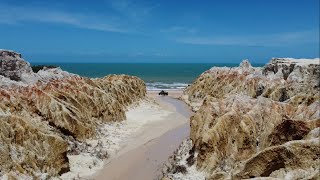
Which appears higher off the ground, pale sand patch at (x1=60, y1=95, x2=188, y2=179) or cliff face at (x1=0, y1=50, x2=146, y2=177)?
cliff face at (x1=0, y1=50, x2=146, y2=177)

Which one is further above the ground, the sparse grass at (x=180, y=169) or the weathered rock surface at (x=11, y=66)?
the weathered rock surface at (x=11, y=66)

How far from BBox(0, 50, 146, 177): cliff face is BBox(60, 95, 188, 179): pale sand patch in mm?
838

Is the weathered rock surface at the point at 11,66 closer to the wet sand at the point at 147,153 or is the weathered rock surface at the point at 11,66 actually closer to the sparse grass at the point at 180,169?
the wet sand at the point at 147,153

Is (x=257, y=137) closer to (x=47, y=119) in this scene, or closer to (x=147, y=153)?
(x=147, y=153)

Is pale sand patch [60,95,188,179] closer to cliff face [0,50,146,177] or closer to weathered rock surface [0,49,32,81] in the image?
cliff face [0,50,146,177]

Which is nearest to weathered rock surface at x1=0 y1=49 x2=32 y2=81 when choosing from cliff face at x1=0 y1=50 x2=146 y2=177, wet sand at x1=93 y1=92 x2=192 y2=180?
cliff face at x1=0 y1=50 x2=146 y2=177

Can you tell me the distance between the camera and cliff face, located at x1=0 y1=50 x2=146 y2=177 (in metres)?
21.1

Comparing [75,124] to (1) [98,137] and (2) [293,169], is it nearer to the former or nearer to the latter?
(1) [98,137]

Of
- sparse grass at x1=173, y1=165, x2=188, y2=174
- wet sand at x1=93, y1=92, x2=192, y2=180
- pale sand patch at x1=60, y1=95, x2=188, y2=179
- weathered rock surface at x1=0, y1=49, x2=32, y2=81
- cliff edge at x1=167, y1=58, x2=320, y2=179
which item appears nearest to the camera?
cliff edge at x1=167, y1=58, x2=320, y2=179

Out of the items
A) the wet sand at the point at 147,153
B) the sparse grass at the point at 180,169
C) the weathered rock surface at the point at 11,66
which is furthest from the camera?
the weathered rock surface at the point at 11,66

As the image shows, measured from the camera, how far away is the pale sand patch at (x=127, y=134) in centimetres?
2455

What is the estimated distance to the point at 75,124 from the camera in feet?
95.5

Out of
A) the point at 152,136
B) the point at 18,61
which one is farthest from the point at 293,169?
the point at 18,61

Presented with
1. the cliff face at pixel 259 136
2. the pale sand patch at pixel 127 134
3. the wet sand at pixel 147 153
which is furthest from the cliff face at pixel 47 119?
the cliff face at pixel 259 136
